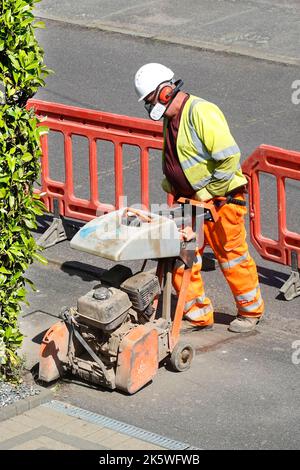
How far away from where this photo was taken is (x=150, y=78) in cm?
782

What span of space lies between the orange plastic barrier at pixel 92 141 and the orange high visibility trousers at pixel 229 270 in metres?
1.56

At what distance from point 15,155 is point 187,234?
51.5 inches

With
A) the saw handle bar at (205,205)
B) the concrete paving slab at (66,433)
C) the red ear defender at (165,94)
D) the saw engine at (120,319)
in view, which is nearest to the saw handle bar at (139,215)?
the saw engine at (120,319)

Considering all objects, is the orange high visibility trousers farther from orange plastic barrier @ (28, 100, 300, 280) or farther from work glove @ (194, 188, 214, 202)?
orange plastic barrier @ (28, 100, 300, 280)

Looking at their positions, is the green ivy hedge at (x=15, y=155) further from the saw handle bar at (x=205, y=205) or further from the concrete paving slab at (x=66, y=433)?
the saw handle bar at (x=205, y=205)

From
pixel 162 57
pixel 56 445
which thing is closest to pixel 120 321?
pixel 56 445

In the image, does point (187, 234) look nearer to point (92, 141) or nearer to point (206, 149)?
point (206, 149)

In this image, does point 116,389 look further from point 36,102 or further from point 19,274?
point 36,102

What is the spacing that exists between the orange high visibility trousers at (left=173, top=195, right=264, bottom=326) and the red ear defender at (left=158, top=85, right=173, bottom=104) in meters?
0.90

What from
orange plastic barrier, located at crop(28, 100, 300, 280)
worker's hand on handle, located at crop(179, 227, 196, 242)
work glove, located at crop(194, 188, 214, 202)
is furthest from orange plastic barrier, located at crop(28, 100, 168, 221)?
worker's hand on handle, located at crop(179, 227, 196, 242)

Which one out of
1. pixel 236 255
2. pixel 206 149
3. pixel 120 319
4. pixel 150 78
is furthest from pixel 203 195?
pixel 120 319

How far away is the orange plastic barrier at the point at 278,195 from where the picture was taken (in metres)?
9.17

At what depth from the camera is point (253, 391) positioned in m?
7.71

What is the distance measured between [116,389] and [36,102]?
3565mm
